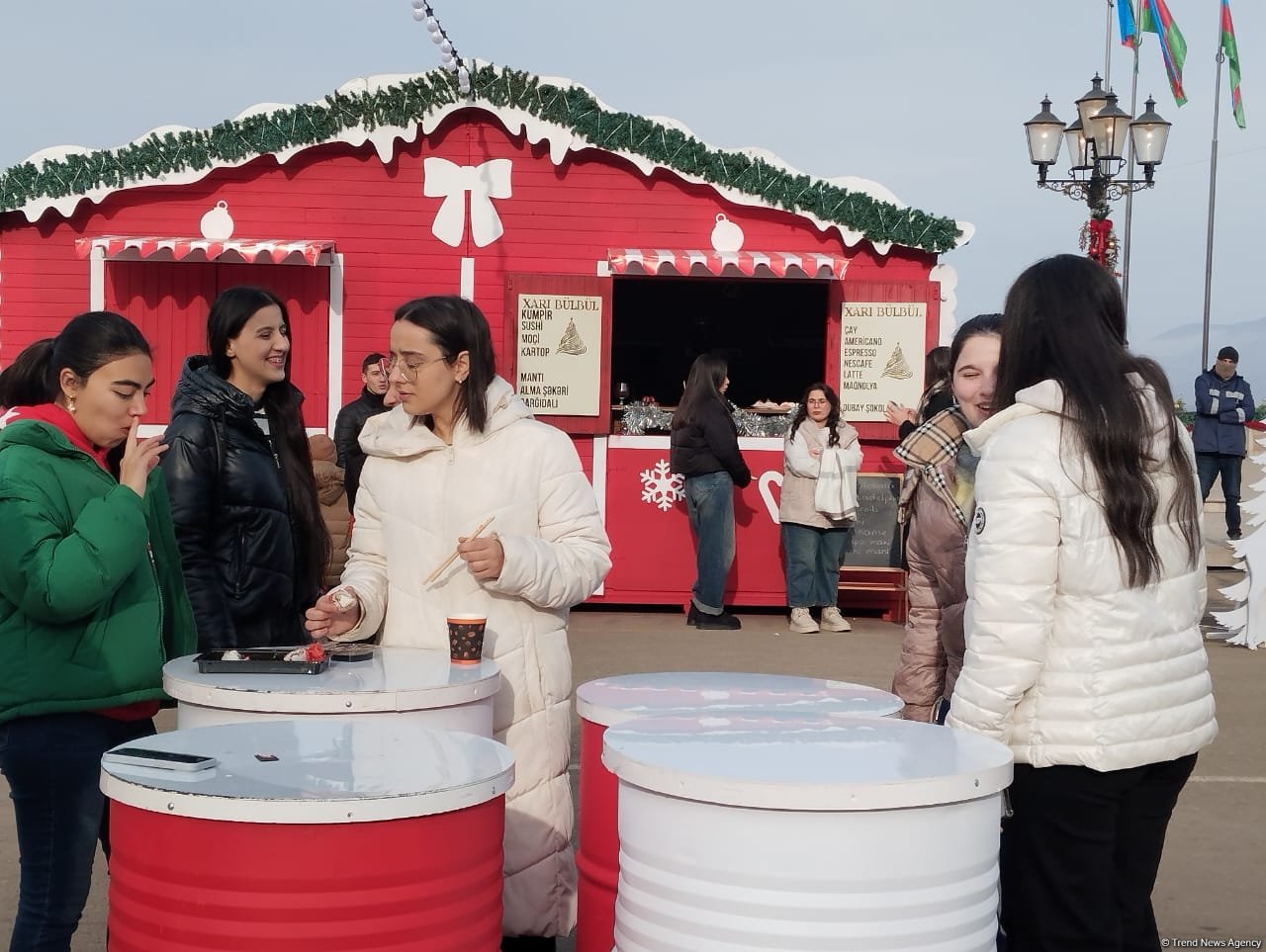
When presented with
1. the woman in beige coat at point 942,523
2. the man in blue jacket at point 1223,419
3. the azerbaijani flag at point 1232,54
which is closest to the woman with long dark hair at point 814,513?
the woman in beige coat at point 942,523

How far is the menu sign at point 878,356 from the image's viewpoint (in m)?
10.9

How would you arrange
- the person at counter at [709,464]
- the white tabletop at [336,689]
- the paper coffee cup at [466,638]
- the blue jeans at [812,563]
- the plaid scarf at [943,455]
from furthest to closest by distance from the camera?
1. the blue jeans at [812,563]
2. the person at counter at [709,464]
3. the plaid scarf at [943,455]
4. the paper coffee cup at [466,638]
5. the white tabletop at [336,689]

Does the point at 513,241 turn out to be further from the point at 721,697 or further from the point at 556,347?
the point at 721,697

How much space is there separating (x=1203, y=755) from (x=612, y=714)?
189 inches

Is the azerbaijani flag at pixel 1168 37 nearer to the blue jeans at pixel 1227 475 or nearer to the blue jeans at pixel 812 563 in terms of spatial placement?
the blue jeans at pixel 1227 475

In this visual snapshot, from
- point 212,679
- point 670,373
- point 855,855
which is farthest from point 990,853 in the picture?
point 670,373

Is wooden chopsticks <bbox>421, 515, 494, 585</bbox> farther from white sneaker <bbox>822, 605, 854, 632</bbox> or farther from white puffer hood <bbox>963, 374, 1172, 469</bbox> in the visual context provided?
white sneaker <bbox>822, 605, 854, 632</bbox>

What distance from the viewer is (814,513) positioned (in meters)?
10.3

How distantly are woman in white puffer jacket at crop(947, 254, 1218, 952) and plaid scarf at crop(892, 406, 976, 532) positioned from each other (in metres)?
0.88

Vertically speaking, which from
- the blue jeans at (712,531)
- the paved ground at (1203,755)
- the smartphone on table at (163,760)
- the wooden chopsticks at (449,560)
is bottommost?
the paved ground at (1203,755)

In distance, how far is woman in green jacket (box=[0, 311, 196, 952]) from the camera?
10.3ft

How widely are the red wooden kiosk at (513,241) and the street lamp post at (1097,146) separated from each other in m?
3.29

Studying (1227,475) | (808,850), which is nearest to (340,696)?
(808,850)

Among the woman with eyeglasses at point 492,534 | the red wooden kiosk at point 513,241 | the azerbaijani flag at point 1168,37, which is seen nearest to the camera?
the woman with eyeglasses at point 492,534
